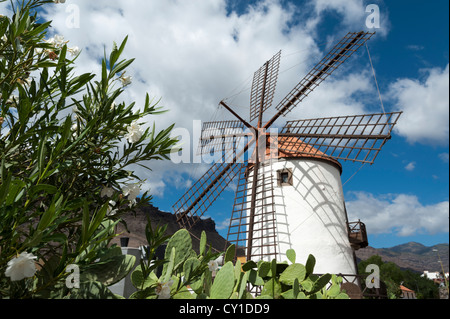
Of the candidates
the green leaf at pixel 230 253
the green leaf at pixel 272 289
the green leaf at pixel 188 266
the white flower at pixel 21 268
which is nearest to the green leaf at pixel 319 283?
the green leaf at pixel 272 289

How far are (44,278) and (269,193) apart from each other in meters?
9.91

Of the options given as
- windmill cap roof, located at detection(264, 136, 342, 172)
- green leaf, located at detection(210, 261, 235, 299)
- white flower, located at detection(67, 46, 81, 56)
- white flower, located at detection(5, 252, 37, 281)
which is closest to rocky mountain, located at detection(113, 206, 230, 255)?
windmill cap roof, located at detection(264, 136, 342, 172)

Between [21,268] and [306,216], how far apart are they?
9.98 meters

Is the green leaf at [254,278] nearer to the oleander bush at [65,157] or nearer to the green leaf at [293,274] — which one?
the green leaf at [293,274]

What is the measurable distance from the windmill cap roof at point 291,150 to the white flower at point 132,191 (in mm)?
9614

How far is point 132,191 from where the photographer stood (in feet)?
5.52

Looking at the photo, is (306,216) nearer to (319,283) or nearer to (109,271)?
(319,283)

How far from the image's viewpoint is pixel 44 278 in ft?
4.07

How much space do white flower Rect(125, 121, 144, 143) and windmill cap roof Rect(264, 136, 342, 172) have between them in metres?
9.55

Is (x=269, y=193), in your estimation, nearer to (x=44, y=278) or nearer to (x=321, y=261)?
(x=321, y=261)

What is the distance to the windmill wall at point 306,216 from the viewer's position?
32.9ft

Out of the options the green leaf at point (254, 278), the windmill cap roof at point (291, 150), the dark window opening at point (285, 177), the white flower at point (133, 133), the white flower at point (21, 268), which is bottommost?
the green leaf at point (254, 278)

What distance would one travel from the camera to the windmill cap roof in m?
11.0

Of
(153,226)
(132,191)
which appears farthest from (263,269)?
(153,226)
